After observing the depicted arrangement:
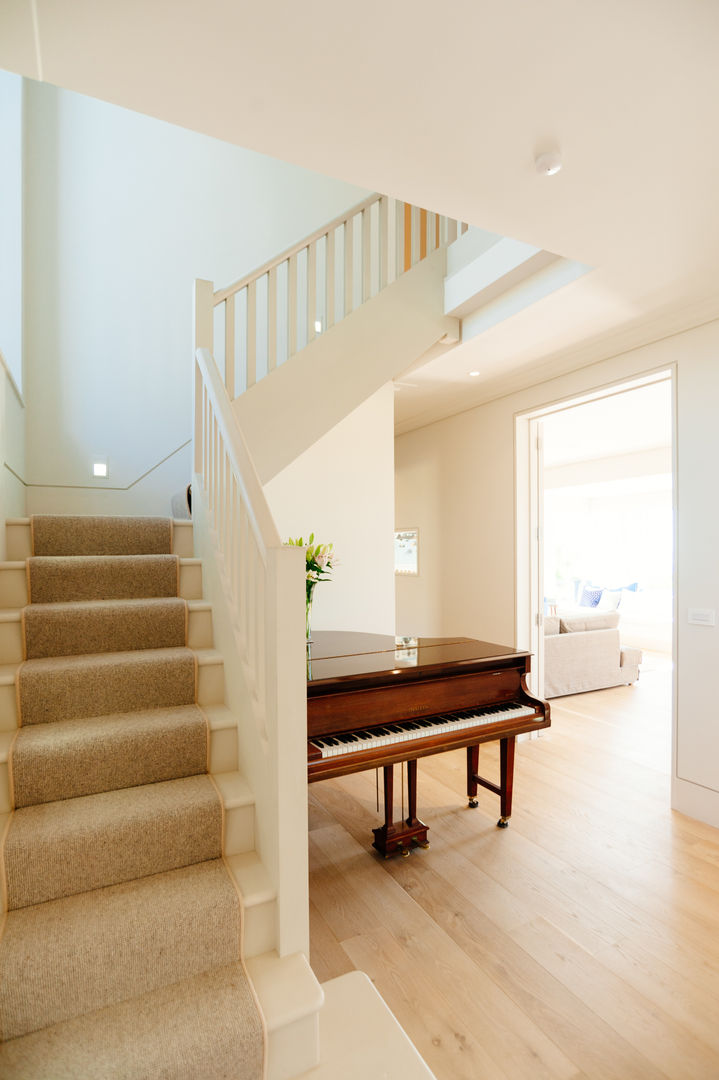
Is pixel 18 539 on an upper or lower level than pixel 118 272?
lower

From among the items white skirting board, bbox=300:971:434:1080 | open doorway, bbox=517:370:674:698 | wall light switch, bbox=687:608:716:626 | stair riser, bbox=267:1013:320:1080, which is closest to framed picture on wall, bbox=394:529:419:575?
open doorway, bbox=517:370:674:698

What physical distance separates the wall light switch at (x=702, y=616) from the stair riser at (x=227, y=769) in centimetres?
252

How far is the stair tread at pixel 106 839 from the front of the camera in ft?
4.99

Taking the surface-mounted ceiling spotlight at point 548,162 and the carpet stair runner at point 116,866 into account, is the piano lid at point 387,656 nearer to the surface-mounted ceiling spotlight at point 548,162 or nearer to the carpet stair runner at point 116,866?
the carpet stair runner at point 116,866

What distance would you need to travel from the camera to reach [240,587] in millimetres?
2029

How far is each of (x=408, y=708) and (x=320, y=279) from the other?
3.39m

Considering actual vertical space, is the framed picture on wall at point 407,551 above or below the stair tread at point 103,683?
above

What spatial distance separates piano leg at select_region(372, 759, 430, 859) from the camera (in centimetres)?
258

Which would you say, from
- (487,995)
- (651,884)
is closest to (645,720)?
(651,884)

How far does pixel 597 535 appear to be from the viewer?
10.1 m

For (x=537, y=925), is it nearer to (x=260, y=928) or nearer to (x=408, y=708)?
(x=408, y=708)

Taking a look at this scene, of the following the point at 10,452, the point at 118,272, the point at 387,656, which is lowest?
the point at 387,656

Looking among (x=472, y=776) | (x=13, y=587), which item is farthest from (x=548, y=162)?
(x=472, y=776)

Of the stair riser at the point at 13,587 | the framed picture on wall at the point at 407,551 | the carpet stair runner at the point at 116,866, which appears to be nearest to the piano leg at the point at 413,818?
the carpet stair runner at the point at 116,866
